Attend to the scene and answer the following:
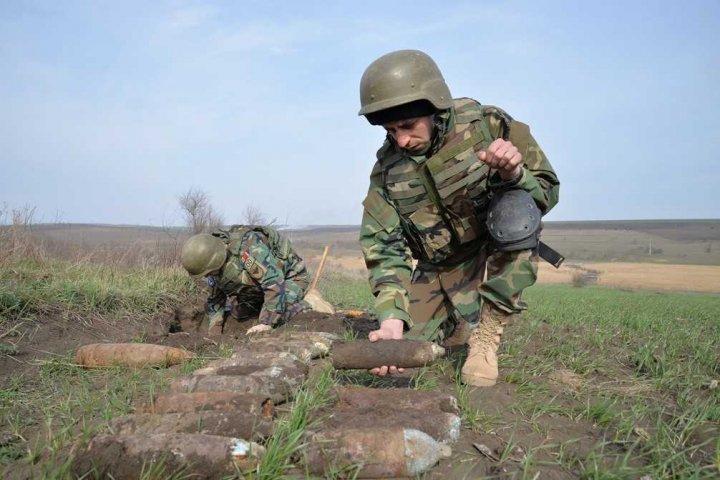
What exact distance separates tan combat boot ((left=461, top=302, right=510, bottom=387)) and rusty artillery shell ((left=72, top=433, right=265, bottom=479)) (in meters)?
1.31

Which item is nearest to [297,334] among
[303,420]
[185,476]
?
[303,420]

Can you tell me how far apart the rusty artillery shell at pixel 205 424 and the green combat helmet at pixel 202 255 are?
3.66 metres

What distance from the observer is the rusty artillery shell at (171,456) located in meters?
1.69

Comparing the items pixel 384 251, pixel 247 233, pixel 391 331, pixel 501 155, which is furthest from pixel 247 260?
pixel 501 155

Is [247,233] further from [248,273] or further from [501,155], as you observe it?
[501,155]

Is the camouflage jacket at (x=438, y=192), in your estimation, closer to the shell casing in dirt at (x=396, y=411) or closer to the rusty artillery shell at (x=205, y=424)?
the shell casing in dirt at (x=396, y=411)

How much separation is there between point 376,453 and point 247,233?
4.60 meters

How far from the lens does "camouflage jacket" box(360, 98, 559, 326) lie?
Answer: 3010 mm

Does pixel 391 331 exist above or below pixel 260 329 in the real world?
above

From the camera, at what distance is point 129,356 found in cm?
365

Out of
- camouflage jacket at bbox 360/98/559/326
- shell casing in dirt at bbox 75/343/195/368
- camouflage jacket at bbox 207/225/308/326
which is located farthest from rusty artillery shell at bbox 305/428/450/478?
camouflage jacket at bbox 207/225/308/326

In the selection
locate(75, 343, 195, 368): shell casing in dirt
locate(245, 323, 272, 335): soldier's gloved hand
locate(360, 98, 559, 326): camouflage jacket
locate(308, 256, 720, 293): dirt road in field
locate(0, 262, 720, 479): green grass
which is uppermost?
locate(360, 98, 559, 326): camouflage jacket

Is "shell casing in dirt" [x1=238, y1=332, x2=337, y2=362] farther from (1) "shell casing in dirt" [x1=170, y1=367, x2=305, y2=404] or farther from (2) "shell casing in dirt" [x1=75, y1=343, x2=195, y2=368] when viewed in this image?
(1) "shell casing in dirt" [x1=170, y1=367, x2=305, y2=404]

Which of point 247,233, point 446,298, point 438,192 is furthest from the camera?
point 247,233
